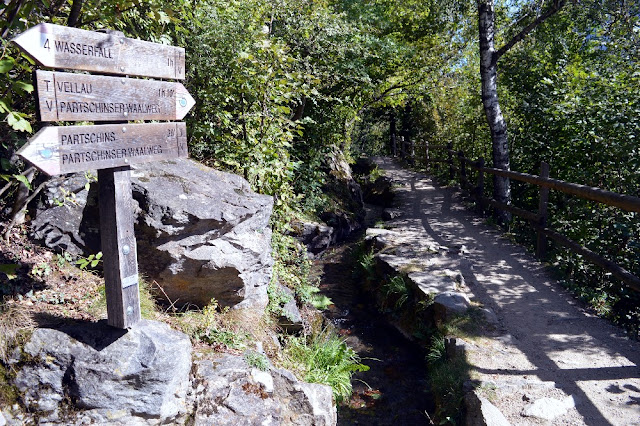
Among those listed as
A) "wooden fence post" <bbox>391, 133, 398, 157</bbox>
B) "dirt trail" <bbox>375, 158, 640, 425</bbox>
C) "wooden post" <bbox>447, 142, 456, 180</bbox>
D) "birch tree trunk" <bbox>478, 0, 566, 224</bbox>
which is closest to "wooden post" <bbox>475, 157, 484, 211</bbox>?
"birch tree trunk" <bbox>478, 0, 566, 224</bbox>

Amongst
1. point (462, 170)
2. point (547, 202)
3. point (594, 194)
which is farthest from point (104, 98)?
point (462, 170)

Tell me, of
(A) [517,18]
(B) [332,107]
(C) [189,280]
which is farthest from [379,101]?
(C) [189,280]

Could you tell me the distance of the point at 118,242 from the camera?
10.1ft

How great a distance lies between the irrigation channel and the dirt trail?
96 centimetres

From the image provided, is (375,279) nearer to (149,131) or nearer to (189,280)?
(189,280)

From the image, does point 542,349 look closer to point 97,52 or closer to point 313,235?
point 97,52

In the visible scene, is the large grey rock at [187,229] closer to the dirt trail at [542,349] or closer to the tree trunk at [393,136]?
the dirt trail at [542,349]

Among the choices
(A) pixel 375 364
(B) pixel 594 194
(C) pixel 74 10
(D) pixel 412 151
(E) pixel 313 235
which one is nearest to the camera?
(C) pixel 74 10

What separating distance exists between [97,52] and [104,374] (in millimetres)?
2066

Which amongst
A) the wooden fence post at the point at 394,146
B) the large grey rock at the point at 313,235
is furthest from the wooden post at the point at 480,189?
the wooden fence post at the point at 394,146

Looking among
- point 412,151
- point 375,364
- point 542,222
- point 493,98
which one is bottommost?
point 375,364

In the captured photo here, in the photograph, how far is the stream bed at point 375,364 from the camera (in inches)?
199

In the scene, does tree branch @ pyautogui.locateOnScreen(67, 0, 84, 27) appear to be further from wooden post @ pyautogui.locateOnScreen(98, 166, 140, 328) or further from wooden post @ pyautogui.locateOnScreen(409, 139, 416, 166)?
wooden post @ pyautogui.locateOnScreen(409, 139, 416, 166)

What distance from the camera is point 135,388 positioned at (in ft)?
10.2
